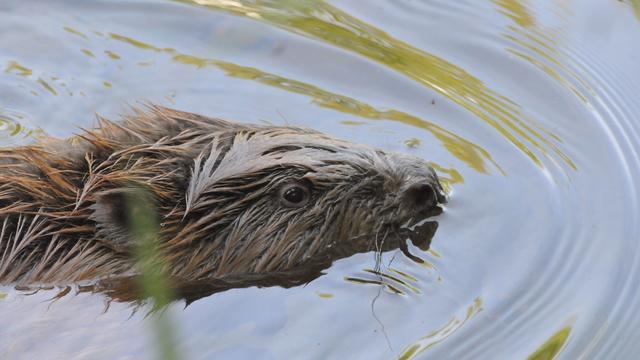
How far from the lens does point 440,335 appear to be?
12.4 feet

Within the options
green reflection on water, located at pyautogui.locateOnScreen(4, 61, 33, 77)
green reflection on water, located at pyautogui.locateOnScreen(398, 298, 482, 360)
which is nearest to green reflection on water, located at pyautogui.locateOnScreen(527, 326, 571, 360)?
green reflection on water, located at pyautogui.locateOnScreen(398, 298, 482, 360)

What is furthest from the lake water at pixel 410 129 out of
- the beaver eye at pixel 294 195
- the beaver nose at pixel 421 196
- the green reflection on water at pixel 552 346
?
the beaver eye at pixel 294 195

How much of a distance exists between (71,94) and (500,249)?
2.10 metres

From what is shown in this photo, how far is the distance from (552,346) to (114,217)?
1.48 metres

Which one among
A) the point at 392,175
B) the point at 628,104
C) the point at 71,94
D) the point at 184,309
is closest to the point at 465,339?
the point at 392,175

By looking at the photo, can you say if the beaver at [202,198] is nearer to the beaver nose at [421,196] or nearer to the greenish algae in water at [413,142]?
the beaver nose at [421,196]

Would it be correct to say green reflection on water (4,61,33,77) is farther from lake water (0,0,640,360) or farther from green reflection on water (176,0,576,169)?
green reflection on water (176,0,576,169)

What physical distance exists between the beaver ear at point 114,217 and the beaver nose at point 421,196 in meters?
0.99

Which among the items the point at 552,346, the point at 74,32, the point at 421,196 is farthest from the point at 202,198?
the point at 74,32

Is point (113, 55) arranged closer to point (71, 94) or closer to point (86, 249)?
point (71, 94)

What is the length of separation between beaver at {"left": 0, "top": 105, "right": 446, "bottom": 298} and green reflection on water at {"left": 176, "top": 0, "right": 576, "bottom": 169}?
943 mm

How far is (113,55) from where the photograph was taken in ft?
17.9

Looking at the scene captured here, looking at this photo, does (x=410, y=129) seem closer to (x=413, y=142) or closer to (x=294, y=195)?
(x=413, y=142)

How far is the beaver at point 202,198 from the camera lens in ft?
12.0
